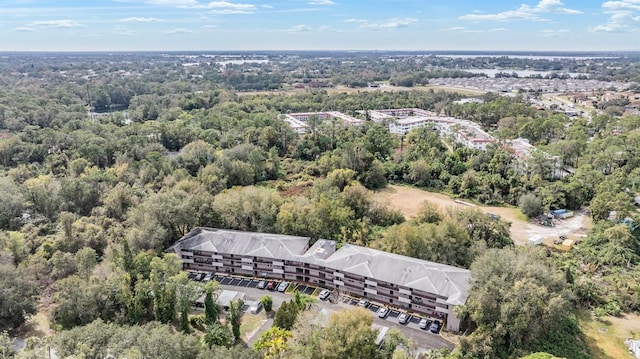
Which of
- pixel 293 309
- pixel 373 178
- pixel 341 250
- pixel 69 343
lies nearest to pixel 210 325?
pixel 293 309

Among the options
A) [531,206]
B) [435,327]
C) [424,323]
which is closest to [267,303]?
[424,323]

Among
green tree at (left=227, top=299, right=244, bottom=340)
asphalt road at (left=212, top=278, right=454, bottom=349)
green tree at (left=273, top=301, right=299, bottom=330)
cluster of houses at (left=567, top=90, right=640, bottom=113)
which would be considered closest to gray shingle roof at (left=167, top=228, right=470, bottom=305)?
asphalt road at (left=212, top=278, right=454, bottom=349)

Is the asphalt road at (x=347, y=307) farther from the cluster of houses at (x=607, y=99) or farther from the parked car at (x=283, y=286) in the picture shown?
the cluster of houses at (x=607, y=99)

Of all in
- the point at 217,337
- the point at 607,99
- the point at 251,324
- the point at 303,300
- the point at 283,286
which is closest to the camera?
the point at 217,337

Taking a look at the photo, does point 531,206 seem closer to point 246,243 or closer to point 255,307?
point 246,243

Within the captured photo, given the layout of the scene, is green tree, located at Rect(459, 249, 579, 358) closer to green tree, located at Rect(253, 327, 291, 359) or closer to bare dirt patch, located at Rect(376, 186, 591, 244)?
green tree, located at Rect(253, 327, 291, 359)

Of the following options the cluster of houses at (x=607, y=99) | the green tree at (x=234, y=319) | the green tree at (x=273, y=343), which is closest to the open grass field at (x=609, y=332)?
Answer: the green tree at (x=273, y=343)

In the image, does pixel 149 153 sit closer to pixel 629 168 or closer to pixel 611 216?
pixel 611 216
